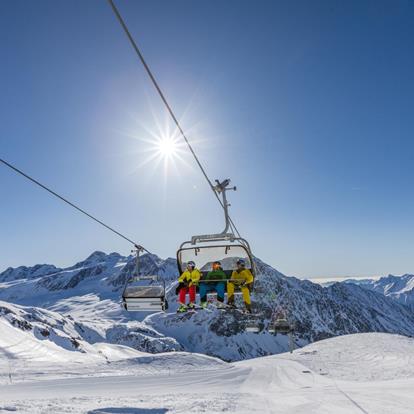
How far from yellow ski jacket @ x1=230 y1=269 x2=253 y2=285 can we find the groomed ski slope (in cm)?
469

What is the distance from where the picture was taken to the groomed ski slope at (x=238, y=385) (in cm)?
1384

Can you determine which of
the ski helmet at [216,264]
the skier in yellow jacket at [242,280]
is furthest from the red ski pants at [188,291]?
the skier in yellow jacket at [242,280]

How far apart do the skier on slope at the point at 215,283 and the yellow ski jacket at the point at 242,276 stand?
47 cm

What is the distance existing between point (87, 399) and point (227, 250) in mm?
9705

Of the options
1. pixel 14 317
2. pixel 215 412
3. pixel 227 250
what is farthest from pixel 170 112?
pixel 14 317

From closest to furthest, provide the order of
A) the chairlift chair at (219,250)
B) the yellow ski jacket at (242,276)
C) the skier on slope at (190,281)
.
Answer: the chairlift chair at (219,250), the yellow ski jacket at (242,276), the skier on slope at (190,281)

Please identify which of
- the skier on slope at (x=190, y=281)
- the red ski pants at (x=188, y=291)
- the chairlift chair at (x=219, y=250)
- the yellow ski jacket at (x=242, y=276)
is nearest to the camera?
the chairlift chair at (x=219, y=250)

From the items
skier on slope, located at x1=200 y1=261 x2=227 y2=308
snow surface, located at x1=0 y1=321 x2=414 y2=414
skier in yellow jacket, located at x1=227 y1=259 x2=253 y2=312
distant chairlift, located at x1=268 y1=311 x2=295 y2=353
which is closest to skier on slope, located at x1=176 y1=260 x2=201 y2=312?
skier on slope, located at x1=200 y1=261 x2=227 y2=308

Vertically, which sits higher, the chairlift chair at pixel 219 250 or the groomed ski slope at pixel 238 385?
the chairlift chair at pixel 219 250

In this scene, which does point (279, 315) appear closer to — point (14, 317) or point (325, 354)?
point (325, 354)

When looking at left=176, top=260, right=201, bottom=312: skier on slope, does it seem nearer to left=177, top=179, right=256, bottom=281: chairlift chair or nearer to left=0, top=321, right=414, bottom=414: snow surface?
left=177, top=179, right=256, bottom=281: chairlift chair

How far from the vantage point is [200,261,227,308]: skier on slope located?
16094mm

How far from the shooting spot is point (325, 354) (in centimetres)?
4575

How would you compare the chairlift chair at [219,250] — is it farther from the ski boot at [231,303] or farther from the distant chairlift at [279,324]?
the distant chairlift at [279,324]
